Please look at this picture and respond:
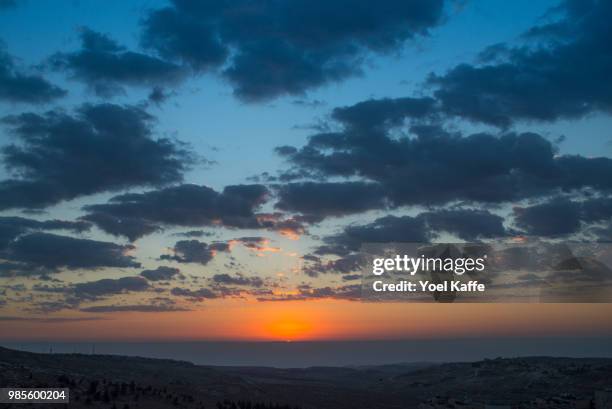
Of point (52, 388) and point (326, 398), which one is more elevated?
point (52, 388)

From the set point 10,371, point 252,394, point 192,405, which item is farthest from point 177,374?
point 10,371

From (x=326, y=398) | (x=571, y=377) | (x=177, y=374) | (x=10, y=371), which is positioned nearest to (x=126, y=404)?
(x=10, y=371)

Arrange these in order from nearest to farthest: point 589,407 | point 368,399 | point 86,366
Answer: point 589,407
point 86,366
point 368,399

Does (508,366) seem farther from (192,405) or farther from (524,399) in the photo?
(192,405)

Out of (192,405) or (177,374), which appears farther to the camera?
(177,374)

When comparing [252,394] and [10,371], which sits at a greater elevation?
[10,371]

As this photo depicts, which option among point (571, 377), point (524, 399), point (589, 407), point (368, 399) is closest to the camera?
point (589, 407)

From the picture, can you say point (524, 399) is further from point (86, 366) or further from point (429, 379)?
point (86, 366)
